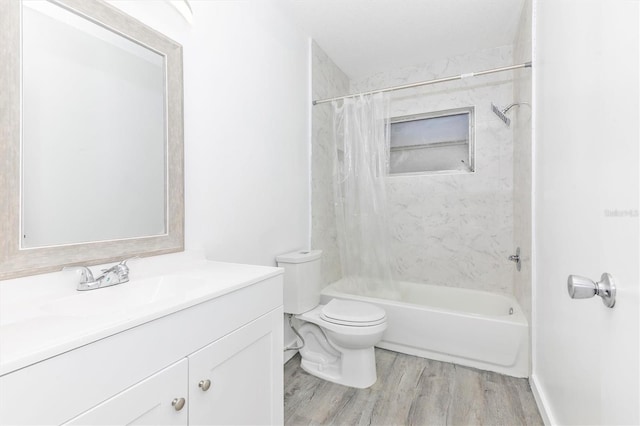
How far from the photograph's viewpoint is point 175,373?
82 centimetres

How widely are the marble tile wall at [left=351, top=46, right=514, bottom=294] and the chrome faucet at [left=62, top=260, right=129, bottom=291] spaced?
2150 mm

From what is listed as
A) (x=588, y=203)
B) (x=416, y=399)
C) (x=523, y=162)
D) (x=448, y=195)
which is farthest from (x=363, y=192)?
(x=588, y=203)

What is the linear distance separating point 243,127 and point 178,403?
4.54 ft

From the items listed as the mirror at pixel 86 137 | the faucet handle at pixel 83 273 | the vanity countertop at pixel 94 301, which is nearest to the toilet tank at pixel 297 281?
the vanity countertop at pixel 94 301

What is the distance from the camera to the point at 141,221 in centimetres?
122

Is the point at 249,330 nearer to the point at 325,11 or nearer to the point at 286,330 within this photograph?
the point at 286,330

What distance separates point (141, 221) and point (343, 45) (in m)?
2.16

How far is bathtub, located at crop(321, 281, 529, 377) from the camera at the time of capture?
191 centimetres

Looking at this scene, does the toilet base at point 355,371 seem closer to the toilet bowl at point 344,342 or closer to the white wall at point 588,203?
the toilet bowl at point 344,342

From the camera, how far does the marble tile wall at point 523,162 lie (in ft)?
6.10

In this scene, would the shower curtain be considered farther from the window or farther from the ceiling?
the window

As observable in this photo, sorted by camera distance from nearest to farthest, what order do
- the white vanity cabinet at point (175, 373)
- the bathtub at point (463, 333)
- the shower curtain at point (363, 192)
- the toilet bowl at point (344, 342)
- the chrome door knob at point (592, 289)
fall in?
the white vanity cabinet at point (175, 373), the chrome door knob at point (592, 289), the toilet bowl at point (344, 342), the bathtub at point (463, 333), the shower curtain at point (363, 192)

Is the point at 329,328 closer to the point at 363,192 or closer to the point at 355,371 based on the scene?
the point at 355,371

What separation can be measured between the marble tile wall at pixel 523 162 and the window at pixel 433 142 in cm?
39
